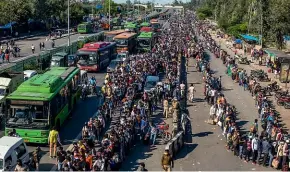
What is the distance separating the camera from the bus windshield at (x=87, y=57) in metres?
38.4

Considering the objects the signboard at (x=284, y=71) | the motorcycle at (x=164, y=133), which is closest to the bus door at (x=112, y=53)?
the signboard at (x=284, y=71)

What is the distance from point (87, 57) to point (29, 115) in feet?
65.5

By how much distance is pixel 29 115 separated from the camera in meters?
18.9

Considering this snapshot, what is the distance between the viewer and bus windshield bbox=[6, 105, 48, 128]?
18842 millimetres

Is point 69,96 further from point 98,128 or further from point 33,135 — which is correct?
point 33,135

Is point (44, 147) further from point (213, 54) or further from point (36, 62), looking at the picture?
point (213, 54)

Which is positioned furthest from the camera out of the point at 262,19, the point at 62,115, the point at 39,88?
the point at 262,19

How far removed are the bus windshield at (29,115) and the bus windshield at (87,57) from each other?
64.7 feet

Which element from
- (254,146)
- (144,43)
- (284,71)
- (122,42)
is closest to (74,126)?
(254,146)

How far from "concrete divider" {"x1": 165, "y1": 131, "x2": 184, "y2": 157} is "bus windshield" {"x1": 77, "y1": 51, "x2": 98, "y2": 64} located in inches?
775

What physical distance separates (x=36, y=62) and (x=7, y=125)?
1929 cm

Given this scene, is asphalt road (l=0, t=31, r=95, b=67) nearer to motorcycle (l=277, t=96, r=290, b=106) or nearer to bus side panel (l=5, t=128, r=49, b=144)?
bus side panel (l=5, t=128, r=49, b=144)

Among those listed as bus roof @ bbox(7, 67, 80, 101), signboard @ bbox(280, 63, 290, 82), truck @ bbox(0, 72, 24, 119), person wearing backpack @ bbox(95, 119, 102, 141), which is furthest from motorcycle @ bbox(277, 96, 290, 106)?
truck @ bbox(0, 72, 24, 119)

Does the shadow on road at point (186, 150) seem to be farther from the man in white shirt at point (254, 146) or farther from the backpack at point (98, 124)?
the backpack at point (98, 124)
